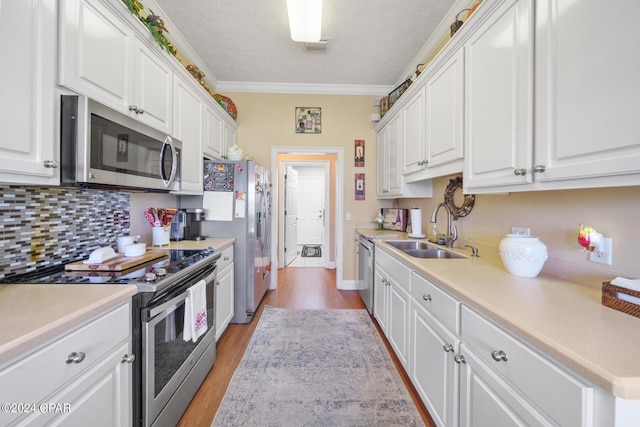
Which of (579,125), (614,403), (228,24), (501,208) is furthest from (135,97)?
(501,208)

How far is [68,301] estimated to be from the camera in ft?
3.00

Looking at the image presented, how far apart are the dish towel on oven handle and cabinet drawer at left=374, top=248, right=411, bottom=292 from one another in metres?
1.36

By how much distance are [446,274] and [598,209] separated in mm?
666

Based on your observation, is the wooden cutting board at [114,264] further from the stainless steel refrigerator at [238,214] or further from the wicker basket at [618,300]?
the wicker basket at [618,300]

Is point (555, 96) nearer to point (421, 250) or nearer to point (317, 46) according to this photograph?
point (421, 250)

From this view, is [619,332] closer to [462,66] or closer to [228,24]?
[462,66]

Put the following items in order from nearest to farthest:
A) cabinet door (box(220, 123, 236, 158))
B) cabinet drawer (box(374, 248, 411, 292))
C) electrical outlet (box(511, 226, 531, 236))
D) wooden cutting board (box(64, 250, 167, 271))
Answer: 1. wooden cutting board (box(64, 250, 167, 271))
2. electrical outlet (box(511, 226, 531, 236))
3. cabinet drawer (box(374, 248, 411, 292))
4. cabinet door (box(220, 123, 236, 158))

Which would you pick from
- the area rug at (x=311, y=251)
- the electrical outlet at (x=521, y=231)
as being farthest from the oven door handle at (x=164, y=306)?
the area rug at (x=311, y=251)

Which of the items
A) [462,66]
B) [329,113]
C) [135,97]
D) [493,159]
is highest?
[329,113]

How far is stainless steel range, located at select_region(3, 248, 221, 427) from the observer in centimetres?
113

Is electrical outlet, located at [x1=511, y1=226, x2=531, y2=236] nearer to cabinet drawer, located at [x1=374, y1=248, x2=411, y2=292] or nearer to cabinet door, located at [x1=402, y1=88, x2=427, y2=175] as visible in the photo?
cabinet drawer, located at [x1=374, y1=248, x2=411, y2=292]

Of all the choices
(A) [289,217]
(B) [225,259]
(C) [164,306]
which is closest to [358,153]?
A: (A) [289,217]

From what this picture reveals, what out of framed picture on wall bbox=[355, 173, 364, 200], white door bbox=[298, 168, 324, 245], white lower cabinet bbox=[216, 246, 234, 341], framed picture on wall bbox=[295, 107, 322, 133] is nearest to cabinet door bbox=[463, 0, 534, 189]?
white lower cabinet bbox=[216, 246, 234, 341]

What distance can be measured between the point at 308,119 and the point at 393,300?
268 cm
